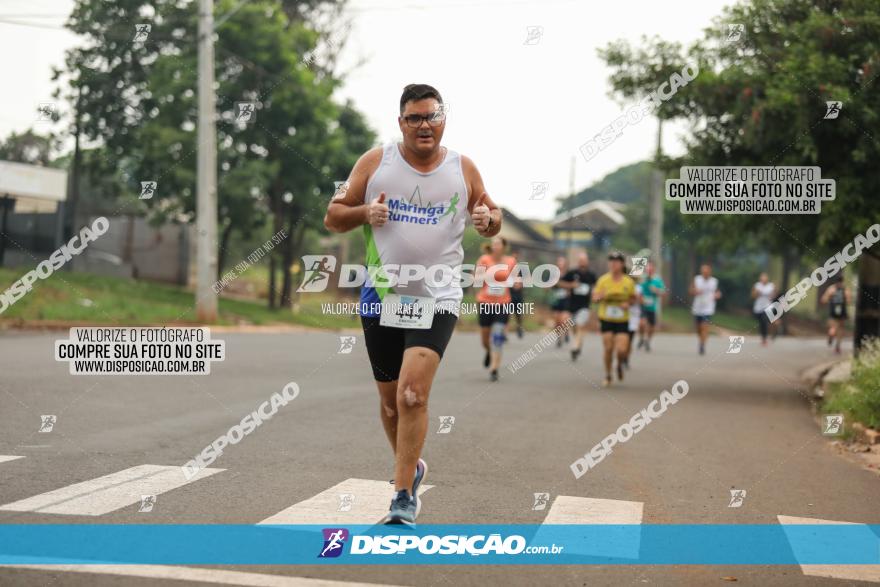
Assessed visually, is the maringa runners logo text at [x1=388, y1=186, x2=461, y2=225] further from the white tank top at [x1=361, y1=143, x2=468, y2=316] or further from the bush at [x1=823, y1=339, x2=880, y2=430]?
the bush at [x1=823, y1=339, x2=880, y2=430]

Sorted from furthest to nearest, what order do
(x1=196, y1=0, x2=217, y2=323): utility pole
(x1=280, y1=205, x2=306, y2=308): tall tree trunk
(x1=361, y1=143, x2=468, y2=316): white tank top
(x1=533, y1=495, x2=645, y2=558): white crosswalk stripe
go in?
(x1=280, y1=205, x2=306, y2=308): tall tree trunk
(x1=196, y1=0, x2=217, y2=323): utility pole
(x1=361, y1=143, x2=468, y2=316): white tank top
(x1=533, y1=495, x2=645, y2=558): white crosswalk stripe

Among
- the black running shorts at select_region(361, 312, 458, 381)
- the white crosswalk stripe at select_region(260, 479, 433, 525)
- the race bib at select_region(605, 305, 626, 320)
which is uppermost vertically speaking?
the black running shorts at select_region(361, 312, 458, 381)

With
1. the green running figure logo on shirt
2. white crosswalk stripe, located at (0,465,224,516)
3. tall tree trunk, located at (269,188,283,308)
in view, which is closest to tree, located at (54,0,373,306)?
tall tree trunk, located at (269,188,283,308)

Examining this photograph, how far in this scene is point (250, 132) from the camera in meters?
32.1

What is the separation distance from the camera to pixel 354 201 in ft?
18.7

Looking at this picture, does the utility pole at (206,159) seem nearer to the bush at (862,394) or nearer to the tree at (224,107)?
the tree at (224,107)

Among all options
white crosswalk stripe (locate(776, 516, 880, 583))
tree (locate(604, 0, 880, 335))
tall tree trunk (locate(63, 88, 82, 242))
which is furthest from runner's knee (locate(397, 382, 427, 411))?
tall tree trunk (locate(63, 88, 82, 242))

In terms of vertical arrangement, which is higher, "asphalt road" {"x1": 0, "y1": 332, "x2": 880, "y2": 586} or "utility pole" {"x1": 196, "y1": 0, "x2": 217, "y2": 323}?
"utility pole" {"x1": 196, "y1": 0, "x2": 217, "y2": 323}

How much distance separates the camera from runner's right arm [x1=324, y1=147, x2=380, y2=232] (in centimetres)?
555

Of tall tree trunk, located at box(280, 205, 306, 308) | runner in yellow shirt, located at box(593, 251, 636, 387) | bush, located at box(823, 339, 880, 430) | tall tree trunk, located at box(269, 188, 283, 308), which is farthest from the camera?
tall tree trunk, located at box(280, 205, 306, 308)

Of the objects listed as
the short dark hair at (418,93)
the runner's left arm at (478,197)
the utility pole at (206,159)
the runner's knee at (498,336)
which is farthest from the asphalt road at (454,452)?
the utility pole at (206,159)

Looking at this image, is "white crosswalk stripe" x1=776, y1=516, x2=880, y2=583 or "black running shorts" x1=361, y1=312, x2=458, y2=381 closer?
"white crosswalk stripe" x1=776, y1=516, x2=880, y2=583

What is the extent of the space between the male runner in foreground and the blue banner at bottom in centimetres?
37

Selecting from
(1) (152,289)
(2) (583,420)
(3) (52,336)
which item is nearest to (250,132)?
(1) (152,289)
